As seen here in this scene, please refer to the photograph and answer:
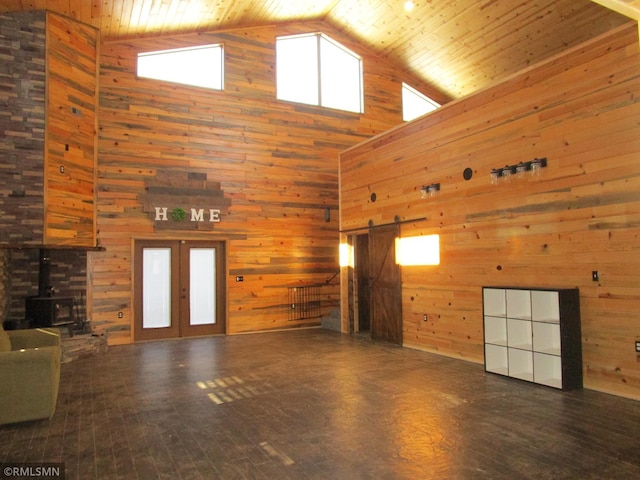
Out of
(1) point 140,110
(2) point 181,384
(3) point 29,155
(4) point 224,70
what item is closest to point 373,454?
(2) point 181,384

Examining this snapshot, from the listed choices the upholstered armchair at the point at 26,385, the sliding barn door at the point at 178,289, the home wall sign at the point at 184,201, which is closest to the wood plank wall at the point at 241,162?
the home wall sign at the point at 184,201

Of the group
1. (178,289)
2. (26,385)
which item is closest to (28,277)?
(178,289)

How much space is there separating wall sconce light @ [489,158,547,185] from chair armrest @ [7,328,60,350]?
5.70 meters

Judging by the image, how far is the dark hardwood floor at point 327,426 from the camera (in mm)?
3094

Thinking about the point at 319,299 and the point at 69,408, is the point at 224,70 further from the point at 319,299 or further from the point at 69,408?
the point at 69,408

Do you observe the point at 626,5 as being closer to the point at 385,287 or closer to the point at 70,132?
the point at 385,287

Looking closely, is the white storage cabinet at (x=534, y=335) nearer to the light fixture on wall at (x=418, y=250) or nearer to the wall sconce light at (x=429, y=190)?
the light fixture on wall at (x=418, y=250)

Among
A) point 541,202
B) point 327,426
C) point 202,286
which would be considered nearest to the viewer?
point 327,426

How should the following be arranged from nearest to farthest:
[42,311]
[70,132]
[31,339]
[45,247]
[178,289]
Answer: [31,339]
[45,247]
[42,311]
[70,132]
[178,289]

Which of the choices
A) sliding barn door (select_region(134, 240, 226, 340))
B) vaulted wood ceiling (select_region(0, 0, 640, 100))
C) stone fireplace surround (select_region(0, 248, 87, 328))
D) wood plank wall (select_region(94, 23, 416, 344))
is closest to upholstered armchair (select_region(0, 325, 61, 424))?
stone fireplace surround (select_region(0, 248, 87, 328))

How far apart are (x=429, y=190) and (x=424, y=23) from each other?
4219mm

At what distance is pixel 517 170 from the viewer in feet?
18.5

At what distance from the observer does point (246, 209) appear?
953 centimetres

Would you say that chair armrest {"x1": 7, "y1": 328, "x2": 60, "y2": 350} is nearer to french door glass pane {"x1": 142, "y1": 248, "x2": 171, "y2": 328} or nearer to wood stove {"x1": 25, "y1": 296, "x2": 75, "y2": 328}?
wood stove {"x1": 25, "y1": 296, "x2": 75, "y2": 328}
